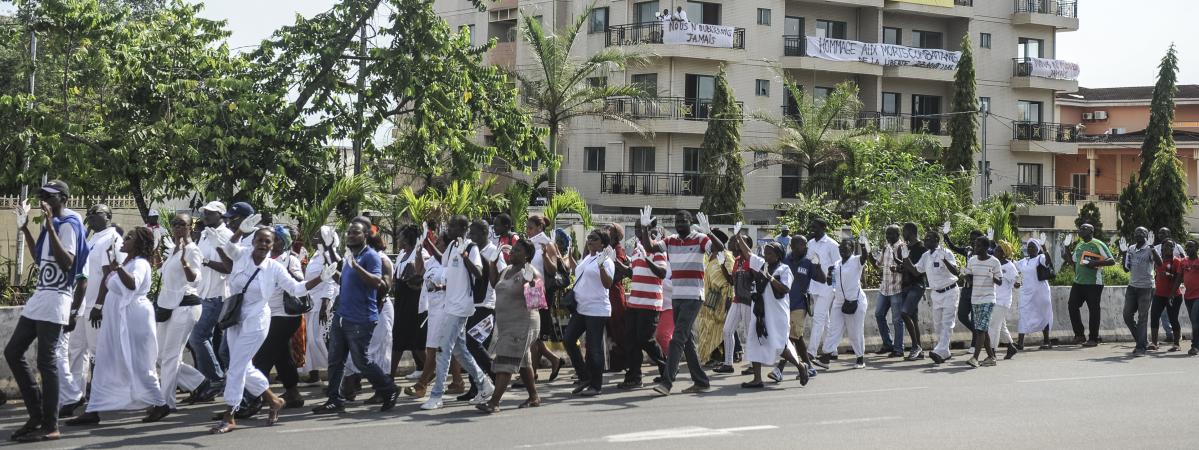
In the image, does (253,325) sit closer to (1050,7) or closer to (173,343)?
(173,343)

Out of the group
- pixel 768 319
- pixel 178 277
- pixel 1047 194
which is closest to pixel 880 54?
pixel 1047 194

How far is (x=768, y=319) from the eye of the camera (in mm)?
13180

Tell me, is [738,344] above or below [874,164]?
below

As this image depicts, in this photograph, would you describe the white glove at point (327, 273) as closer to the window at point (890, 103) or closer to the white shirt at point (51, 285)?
the white shirt at point (51, 285)

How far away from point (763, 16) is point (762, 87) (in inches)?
99.4

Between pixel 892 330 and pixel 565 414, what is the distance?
8902 millimetres

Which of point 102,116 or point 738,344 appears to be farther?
point 102,116

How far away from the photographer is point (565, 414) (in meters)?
11.2

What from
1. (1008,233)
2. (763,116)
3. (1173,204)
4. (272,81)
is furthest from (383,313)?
(1173,204)

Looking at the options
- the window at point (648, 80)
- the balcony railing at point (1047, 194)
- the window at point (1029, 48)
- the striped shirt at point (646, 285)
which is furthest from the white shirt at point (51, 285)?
the window at point (1029, 48)

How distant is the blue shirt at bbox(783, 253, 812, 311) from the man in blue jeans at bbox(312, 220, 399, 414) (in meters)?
5.58

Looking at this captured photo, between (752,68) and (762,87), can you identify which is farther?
(762,87)

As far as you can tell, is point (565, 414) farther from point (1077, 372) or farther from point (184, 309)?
point (1077, 372)

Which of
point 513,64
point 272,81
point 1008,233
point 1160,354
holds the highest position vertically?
point 513,64
